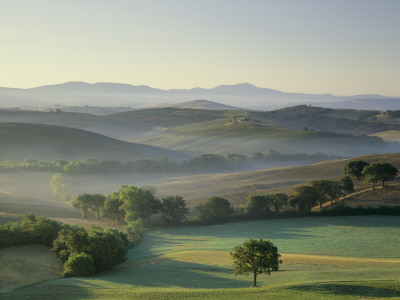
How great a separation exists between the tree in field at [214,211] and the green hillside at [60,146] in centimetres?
8260

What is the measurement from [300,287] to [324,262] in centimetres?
976

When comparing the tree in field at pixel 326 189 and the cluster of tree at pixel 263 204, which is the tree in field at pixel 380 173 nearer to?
the tree in field at pixel 326 189

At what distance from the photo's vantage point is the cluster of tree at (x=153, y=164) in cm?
11369

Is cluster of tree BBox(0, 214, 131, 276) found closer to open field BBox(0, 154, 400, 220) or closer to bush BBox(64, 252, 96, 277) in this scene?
bush BBox(64, 252, 96, 277)

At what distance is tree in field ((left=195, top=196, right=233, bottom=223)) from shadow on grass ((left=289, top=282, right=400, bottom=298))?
35126mm

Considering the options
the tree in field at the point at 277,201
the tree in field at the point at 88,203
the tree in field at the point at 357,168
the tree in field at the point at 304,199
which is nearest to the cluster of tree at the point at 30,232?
the tree in field at the point at 88,203

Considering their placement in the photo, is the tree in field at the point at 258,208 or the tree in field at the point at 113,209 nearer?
the tree in field at the point at 258,208

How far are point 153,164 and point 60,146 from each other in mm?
44324

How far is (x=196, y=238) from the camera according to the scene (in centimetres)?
5397

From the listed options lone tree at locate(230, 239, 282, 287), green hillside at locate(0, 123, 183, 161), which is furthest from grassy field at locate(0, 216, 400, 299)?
green hillside at locate(0, 123, 183, 161)

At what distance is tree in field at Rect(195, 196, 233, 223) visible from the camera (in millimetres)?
63253

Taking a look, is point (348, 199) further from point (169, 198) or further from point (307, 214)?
point (169, 198)

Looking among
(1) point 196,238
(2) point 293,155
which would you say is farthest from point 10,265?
(2) point 293,155

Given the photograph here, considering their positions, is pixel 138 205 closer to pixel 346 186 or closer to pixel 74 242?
pixel 74 242
